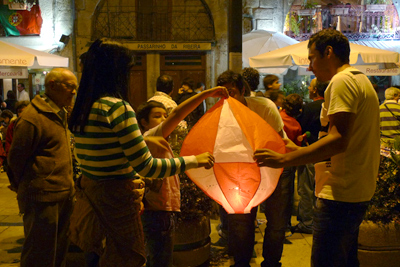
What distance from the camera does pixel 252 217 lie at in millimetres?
3877

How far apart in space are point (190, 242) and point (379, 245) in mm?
1926

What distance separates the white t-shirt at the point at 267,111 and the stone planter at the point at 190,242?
123 centimetres

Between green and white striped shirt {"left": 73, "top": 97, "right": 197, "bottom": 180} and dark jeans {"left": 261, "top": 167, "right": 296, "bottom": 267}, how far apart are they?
1.74 metres

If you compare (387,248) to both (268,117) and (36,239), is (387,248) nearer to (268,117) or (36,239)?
(268,117)

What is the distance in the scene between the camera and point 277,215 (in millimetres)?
3896

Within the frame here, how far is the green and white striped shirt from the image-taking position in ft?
7.38

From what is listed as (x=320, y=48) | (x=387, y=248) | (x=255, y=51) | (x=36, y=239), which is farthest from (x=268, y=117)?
(x=255, y=51)

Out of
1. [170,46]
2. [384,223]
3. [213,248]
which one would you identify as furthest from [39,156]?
[170,46]

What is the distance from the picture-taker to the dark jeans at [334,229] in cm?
255

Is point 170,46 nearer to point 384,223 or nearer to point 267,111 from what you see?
point 267,111

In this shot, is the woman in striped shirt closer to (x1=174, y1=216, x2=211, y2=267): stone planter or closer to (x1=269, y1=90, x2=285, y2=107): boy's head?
(x1=174, y1=216, x2=211, y2=267): stone planter

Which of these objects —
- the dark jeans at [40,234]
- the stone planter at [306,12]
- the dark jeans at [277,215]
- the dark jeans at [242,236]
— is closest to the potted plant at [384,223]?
the dark jeans at [277,215]

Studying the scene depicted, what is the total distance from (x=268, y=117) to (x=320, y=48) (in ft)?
3.94

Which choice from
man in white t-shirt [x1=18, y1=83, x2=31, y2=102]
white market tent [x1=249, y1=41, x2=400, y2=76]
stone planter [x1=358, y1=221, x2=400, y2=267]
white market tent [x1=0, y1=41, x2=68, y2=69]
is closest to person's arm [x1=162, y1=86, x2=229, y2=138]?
stone planter [x1=358, y1=221, x2=400, y2=267]
